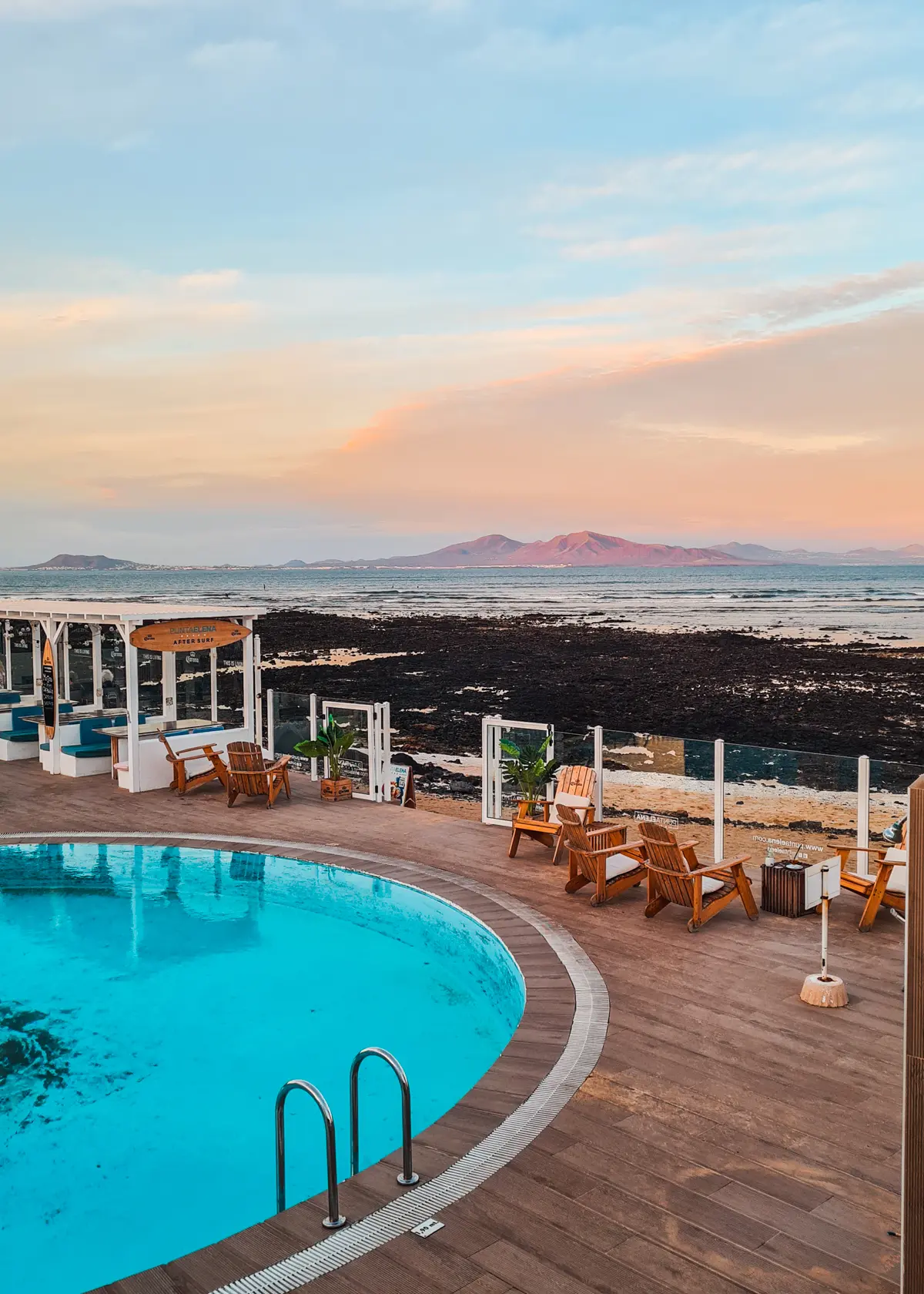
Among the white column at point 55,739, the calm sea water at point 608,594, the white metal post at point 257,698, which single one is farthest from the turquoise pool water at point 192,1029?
the calm sea water at point 608,594

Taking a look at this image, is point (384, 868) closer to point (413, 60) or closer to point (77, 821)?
point (77, 821)

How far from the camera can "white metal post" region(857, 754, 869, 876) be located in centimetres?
802

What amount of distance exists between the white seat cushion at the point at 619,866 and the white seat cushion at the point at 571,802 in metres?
1.22

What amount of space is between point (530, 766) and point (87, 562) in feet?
404

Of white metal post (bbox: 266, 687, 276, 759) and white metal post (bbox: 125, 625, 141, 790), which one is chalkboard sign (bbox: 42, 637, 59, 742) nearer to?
white metal post (bbox: 125, 625, 141, 790)

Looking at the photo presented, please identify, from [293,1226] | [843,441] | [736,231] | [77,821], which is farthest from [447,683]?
[293,1226]

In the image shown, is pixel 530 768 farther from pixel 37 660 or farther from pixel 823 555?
pixel 823 555

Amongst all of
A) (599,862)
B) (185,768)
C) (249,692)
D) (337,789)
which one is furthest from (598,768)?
(249,692)

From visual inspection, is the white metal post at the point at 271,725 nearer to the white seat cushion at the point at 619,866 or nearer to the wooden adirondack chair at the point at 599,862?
the wooden adirondack chair at the point at 599,862

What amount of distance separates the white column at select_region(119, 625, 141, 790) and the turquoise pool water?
237 centimetres

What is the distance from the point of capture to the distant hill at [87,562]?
118375 millimetres

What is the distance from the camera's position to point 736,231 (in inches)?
800

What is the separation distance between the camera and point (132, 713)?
40.4 feet

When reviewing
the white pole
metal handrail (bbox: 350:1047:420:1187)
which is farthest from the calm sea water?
metal handrail (bbox: 350:1047:420:1187)
